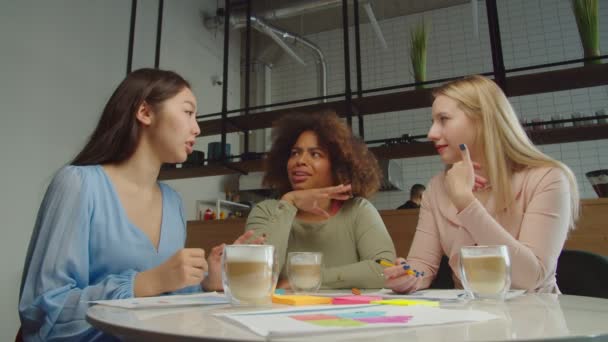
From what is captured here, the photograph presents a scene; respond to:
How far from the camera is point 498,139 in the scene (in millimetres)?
1395

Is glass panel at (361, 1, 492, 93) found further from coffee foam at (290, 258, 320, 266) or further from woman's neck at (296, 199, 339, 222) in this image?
coffee foam at (290, 258, 320, 266)

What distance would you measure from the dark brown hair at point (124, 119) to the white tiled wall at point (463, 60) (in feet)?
14.1

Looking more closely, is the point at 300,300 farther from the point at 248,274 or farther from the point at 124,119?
the point at 124,119

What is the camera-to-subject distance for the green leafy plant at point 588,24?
2459 mm

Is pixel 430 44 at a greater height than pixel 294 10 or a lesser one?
lesser

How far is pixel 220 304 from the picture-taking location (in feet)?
2.49

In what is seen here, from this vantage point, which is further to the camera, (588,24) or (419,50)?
(419,50)

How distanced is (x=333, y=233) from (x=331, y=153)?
1.42ft

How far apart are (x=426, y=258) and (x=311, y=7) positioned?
164 inches

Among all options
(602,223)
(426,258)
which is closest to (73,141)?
(426,258)

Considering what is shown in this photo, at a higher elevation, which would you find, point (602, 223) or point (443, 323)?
point (602, 223)

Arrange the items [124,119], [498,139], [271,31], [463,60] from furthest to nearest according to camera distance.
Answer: [463,60]
[271,31]
[498,139]
[124,119]

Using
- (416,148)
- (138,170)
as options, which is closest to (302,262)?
(138,170)

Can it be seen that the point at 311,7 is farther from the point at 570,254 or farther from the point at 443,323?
the point at 443,323
